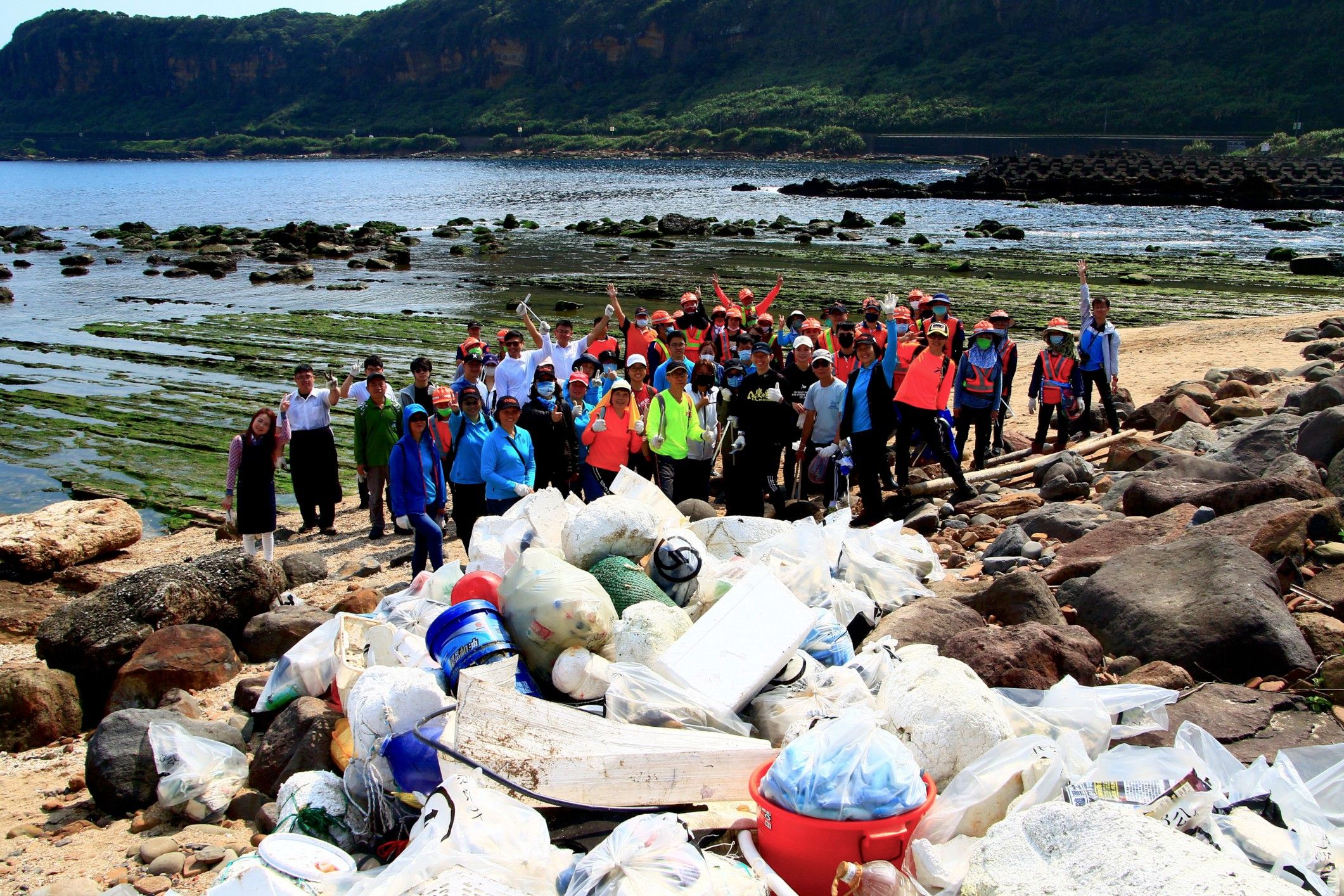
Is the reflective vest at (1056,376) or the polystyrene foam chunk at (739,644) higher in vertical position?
the reflective vest at (1056,376)

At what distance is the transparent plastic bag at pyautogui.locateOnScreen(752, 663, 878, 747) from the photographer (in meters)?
4.21

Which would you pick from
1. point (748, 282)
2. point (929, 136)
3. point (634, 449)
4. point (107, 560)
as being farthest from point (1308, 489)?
point (929, 136)

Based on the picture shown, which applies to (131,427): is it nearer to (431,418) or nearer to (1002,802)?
(431,418)

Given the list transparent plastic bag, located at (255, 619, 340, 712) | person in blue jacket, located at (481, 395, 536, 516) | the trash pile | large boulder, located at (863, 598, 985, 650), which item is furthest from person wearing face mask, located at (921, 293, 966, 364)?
transparent plastic bag, located at (255, 619, 340, 712)

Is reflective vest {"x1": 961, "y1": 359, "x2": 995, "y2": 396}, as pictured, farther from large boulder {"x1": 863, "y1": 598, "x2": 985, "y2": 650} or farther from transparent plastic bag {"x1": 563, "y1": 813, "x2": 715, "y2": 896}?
transparent plastic bag {"x1": 563, "y1": 813, "x2": 715, "y2": 896}

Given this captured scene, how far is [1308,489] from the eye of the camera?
252 inches

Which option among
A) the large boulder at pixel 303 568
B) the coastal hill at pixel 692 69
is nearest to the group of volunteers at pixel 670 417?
the large boulder at pixel 303 568

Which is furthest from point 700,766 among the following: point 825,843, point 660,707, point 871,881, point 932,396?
point 932,396

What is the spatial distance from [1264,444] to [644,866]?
6.82 m

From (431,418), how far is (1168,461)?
5993 mm

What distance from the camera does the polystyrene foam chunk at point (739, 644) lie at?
4223mm

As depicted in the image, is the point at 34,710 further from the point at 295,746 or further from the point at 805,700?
the point at 805,700

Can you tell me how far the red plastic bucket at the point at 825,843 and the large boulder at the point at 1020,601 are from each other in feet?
8.18

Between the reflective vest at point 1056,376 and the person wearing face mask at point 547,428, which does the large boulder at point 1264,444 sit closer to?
the reflective vest at point 1056,376
